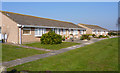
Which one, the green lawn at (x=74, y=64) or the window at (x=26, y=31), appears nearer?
the green lawn at (x=74, y=64)

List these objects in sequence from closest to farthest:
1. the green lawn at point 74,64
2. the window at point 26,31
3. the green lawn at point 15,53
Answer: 1. the green lawn at point 74,64
2. the green lawn at point 15,53
3. the window at point 26,31

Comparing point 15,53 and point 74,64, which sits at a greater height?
point 15,53

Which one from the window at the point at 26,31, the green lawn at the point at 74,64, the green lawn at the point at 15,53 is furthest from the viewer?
the window at the point at 26,31

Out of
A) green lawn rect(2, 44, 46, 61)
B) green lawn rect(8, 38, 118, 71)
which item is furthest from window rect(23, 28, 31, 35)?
green lawn rect(8, 38, 118, 71)

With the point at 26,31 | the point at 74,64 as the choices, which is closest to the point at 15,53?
the point at 74,64

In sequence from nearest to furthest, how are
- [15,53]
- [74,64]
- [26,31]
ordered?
1. [74,64]
2. [15,53]
3. [26,31]

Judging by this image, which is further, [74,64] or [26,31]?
[26,31]

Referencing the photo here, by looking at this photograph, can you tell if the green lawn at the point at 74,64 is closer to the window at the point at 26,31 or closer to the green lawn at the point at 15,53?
the green lawn at the point at 15,53

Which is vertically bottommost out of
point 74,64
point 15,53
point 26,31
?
point 74,64

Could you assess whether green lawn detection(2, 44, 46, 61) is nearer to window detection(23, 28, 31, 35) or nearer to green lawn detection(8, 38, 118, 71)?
green lawn detection(8, 38, 118, 71)

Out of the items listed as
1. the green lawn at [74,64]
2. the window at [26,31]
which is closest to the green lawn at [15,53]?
the green lawn at [74,64]

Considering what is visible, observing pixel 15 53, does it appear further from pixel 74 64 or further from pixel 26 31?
pixel 26 31

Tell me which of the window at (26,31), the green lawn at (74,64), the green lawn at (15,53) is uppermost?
the window at (26,31)

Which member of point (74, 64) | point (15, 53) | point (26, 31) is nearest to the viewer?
point (74, 64)
